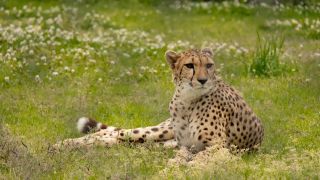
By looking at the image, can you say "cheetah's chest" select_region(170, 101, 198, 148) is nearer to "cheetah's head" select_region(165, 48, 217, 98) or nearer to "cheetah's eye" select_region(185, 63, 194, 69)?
"cheetah's head" select_region(165, 48, 217, 98)

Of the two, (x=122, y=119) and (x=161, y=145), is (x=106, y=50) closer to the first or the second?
(x=122, y=119)

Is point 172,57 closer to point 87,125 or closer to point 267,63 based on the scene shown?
point 87,125

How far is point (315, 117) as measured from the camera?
27.7ft

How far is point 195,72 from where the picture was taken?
691 centimetres

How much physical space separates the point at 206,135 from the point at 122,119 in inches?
70.8

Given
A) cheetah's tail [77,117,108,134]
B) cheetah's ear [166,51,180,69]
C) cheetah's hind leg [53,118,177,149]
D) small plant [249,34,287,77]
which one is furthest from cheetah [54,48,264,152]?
small plant [249,34,287,77]

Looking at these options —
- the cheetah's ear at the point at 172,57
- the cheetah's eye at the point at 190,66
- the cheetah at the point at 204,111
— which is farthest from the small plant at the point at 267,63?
the cheetah's eye at the point at 190,66

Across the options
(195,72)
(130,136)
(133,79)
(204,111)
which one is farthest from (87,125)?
(133,79)

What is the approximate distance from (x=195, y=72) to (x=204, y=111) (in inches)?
14.8

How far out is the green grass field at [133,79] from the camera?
635 centimetres

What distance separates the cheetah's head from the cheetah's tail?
3.65 ft

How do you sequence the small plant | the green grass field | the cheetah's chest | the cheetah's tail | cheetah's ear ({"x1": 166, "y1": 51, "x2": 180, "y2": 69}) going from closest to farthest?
1. the green grass field
2. the cheetah's chest
3. cheetah's ear ({"x1": 166, "y1": 51, "x2": 180, "y2": 69})
4. the cheetah's tail
5. the small plant

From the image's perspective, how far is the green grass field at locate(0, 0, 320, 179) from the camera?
6352mm

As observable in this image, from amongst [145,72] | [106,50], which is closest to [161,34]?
[106,50]
